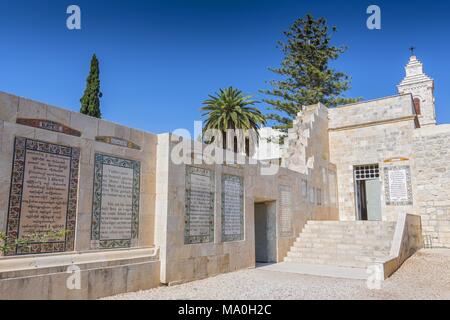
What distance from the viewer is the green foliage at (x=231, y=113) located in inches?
898

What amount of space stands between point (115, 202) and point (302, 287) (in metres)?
4.21

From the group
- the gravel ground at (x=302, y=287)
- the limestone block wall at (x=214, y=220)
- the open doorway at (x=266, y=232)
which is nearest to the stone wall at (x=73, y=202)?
the limestone block wall at (x=214, y=220)

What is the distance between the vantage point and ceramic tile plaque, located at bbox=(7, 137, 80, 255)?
5227 millimetres

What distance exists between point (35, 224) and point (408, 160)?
14862 mm

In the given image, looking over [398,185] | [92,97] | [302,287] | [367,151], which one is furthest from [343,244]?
[92,97]

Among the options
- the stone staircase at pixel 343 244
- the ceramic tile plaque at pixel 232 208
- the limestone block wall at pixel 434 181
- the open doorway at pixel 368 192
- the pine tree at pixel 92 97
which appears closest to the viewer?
the ceramic tile plaque at pixel 232 208

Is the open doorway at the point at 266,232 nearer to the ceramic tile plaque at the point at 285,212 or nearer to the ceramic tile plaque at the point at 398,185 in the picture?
the ceramic tile plaque at the point at 285,212

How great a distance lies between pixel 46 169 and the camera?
5.65m

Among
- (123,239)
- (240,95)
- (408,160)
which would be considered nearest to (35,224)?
(123,239)

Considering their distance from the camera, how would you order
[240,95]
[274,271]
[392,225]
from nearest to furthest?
[274,271] < [392,225] < [240,95]

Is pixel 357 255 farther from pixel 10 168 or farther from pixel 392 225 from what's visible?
pixel 10 168

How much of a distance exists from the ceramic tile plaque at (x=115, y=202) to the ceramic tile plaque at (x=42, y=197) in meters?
0.47

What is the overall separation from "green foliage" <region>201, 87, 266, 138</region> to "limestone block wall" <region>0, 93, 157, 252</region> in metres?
15.3

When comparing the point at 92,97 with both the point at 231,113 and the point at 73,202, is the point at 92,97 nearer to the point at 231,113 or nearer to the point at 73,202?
the point at 231,113
